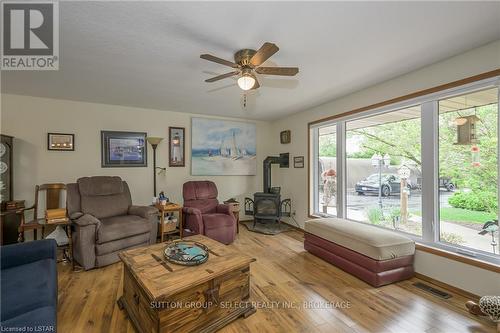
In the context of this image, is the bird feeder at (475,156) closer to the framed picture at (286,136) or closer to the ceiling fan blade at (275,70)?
the ceiling fan blade at (275,70)

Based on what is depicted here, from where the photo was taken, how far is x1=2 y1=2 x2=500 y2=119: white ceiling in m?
1.62

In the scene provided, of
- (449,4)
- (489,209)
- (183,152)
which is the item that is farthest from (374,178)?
(183,152)

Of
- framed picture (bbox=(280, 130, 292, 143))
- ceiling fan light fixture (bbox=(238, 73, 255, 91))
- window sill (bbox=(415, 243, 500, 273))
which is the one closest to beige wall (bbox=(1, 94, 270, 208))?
framed picture (bbox=(280, 130, 292, 143))

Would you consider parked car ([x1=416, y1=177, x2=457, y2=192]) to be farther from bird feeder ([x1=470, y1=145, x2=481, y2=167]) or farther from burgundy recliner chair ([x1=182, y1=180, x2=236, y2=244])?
burgundy recliner chair ([x1=182, y1=180, x2=236, y2=244])

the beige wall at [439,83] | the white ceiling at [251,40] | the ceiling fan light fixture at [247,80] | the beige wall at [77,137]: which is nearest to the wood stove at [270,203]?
the beige wall at [77,137]

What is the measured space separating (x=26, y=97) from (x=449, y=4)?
511cm

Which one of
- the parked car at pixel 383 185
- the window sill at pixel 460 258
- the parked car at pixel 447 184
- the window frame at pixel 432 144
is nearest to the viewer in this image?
the window sill at pixel 460 258

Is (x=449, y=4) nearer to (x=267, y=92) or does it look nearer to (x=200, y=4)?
(x=200, y=4)

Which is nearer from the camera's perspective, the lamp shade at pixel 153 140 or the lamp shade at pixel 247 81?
the lamp shade at pixel 247 81

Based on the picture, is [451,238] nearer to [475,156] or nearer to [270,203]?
[475,156]

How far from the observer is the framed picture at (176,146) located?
4441 mm

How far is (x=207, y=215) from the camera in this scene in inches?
146

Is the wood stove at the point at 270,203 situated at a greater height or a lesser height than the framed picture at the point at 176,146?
lesser

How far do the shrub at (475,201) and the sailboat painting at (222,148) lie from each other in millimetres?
3535
